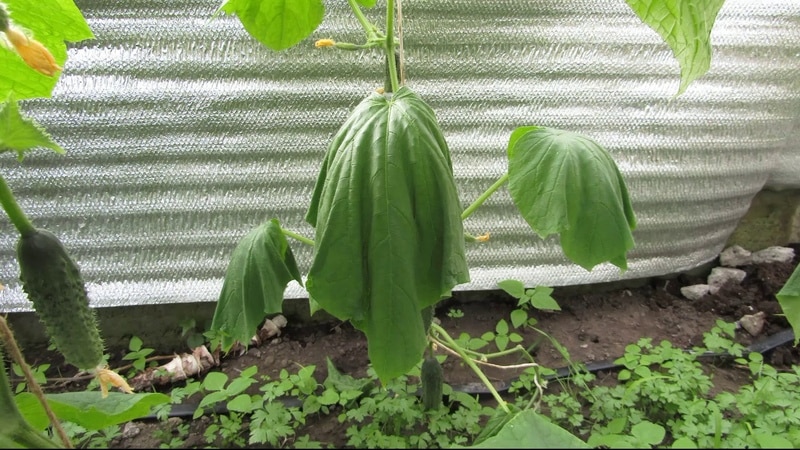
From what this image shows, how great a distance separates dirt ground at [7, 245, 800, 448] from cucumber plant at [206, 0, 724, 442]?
0.54m

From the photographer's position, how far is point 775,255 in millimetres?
1599

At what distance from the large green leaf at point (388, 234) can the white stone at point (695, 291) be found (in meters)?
1.11

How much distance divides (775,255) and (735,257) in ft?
0.35

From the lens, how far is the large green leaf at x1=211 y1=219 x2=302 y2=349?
90 centimetres

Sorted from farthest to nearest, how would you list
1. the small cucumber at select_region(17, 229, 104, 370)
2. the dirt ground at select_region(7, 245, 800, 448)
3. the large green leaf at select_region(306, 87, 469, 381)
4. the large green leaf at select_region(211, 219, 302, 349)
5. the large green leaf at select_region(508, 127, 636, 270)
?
the dirt ground at select_region(7, 245, 800, 448) < the large green leaf at select_region(211, 219, 302, 349) < the large green leaf at select_region(508, 127, 636, 270) < the large green leaf at select_region(306, 87, 469, 381) < the small cucumber at select_region(17, 229, 104, 370)

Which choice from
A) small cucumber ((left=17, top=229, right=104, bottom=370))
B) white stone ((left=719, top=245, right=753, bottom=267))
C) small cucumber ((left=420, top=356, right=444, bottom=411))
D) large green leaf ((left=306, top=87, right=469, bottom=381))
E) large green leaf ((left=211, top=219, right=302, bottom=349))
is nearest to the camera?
small cucumber ((left=17, top=229, right=104, bottom=370))

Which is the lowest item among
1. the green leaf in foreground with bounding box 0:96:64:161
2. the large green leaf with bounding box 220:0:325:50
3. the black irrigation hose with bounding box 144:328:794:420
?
the black irrigation hose with bounding box 144:328:794:420

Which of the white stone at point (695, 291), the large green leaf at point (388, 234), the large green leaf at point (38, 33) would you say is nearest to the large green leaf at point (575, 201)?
the large green leaf at point (388, 234)

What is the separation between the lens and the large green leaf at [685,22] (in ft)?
2.34

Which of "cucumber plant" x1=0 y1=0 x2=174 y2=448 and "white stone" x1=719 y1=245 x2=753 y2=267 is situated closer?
"cucumber plant" x1=0 y1=0 x2=174 y2=448

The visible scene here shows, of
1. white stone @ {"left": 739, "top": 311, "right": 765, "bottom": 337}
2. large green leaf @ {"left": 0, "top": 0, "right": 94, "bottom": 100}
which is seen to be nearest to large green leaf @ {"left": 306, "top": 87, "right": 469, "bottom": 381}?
large green leaf @ {"left": 0, "top": 0, "right": 94, "bottom": 100}

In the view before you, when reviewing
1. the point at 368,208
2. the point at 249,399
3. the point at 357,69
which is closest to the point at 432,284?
the point at 368,208

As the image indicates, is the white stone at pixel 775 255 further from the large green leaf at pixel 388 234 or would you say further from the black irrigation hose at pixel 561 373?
the large green leaf at pixel 388 234

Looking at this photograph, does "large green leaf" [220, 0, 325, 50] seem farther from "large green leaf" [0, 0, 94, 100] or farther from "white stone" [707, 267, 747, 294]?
"white stone" [707, 267, 747, 294]
